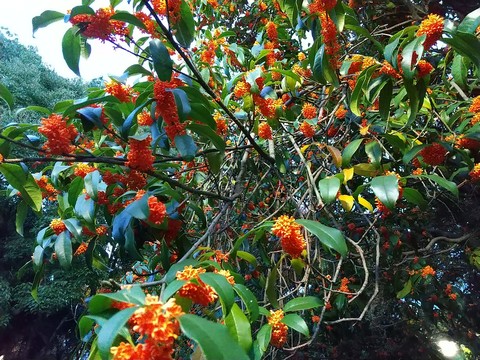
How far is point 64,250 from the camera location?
133 cm

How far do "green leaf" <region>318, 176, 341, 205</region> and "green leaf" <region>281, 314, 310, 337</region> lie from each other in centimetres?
32

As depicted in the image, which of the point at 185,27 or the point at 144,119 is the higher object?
the point at 185,27

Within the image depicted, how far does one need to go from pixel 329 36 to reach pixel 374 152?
41 cm

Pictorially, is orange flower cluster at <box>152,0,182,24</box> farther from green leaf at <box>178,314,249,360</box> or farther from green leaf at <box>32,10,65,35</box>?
green leaf at <box>178,314,249,360</box>

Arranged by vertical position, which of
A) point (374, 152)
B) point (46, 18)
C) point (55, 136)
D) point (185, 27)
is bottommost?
point (374, 152)

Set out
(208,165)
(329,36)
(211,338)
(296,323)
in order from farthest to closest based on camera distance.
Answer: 1. (208,165)
2. (329,36)
3. (296,323)
4. (211,338)

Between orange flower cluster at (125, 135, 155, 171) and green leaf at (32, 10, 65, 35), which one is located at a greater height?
green leaf at (32, 10, 65, 35)

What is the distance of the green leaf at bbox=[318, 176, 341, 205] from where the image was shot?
1.04 m

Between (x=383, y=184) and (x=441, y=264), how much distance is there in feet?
9.37

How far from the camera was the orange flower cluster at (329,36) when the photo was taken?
48.2 inches

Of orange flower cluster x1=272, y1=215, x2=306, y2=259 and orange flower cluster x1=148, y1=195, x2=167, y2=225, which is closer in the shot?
orange flower cluster x1=272, y1=215, x2=306, y2=259

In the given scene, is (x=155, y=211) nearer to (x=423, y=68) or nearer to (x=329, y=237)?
(x=329, y=237)

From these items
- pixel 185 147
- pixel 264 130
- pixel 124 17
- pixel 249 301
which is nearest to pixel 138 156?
pixel 185 147

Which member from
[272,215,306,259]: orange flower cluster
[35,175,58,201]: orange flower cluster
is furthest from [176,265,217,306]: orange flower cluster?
[35,175,58,201]: orange flower cluster
